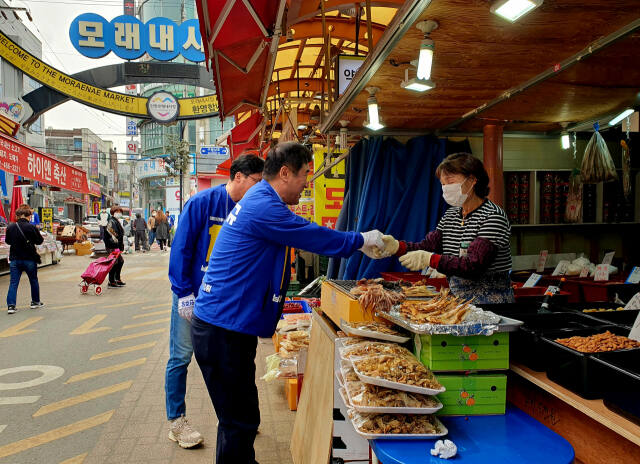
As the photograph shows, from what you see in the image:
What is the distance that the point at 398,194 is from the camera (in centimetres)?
538

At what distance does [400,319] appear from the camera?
2.34m

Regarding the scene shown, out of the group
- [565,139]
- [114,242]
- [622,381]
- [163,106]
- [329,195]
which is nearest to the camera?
[622,381]

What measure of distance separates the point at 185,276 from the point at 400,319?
2.07 metres

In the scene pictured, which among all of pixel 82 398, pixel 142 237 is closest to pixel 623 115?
pixel 82 398

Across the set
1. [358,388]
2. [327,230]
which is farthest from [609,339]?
[327,230]

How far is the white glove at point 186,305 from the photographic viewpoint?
3.61 m

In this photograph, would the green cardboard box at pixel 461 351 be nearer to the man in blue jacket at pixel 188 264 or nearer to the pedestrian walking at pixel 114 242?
the man in blue jacket at pixel 188 264

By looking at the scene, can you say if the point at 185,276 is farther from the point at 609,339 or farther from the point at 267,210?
the point at 609,339

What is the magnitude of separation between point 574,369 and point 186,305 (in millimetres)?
2730

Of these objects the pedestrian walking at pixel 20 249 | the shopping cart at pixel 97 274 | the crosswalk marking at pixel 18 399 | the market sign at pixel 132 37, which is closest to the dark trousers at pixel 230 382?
the crosswalk marking at pixel 18 399

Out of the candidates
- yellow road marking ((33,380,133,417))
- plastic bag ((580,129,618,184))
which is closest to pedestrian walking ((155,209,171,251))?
yellow road marking ((33,380,133,417))

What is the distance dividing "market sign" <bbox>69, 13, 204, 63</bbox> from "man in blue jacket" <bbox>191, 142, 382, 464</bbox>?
9295 millimetres

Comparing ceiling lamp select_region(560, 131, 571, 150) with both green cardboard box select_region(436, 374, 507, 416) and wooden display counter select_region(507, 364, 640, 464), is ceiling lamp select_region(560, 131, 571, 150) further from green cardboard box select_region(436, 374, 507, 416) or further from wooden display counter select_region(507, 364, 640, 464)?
green cardboard box select_region(436, 374, 507, 416)

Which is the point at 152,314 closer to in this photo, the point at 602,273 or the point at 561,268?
the point at 561,268
